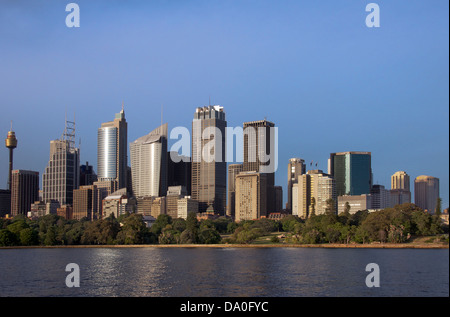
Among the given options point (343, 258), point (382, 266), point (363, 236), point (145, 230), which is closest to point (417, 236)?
point (363, 236)

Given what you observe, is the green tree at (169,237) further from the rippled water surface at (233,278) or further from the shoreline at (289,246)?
the rippled water surface at (233,278)

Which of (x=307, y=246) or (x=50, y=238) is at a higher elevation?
(x=50, y=238)

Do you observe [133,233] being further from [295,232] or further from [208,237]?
[295,232]

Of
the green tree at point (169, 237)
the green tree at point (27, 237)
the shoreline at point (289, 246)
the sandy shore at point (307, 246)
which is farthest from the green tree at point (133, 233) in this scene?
the green tree at point (27, 237)

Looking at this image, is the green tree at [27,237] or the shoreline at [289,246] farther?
the green tree at [27,237]

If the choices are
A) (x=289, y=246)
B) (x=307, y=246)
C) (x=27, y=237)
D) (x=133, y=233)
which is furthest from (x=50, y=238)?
(x=307, y=246)

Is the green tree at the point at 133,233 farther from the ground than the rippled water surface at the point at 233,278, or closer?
closer

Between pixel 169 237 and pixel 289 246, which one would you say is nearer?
pixel 289 246

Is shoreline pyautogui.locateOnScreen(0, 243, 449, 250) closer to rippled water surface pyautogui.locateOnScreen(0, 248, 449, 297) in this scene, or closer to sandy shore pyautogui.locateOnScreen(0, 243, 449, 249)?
sandy shore pyautogui.locateOnScreen(0, 243, 449, 249)

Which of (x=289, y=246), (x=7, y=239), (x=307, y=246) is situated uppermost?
(x=7, y=239)

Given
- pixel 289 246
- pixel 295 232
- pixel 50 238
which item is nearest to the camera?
pixel 289 246
